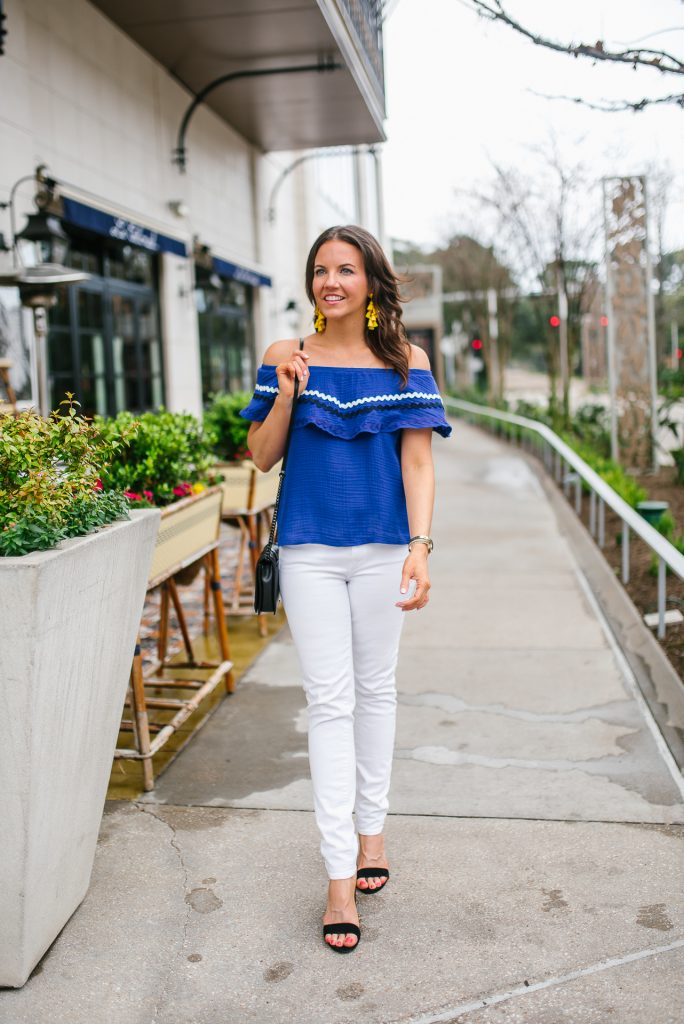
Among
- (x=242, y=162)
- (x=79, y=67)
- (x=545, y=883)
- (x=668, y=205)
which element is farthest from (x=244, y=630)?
(x=668, y=205)

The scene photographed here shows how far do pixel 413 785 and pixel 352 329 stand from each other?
1.79 metres

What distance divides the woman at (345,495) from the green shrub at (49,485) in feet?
1.53

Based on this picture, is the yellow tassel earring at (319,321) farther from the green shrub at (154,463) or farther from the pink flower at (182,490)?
the pink flower at (182,490)

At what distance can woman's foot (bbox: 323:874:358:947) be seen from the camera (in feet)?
8.82

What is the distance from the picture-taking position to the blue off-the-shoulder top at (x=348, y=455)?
2.78m

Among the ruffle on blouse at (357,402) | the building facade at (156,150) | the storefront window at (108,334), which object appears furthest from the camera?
the storefront window at (108,334)

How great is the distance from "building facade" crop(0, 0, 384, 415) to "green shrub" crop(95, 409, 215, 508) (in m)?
2.34

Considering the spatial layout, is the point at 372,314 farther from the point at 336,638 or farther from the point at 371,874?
the point at 371,874

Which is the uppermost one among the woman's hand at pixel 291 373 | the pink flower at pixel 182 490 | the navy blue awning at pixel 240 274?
the navy blue awning at pixel 240 274

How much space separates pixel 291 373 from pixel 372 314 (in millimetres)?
302

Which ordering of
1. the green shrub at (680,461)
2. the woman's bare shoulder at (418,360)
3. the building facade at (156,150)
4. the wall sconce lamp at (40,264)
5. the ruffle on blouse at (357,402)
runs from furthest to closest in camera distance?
the green shrub at (680,461) < the building facade at (156,150) < the wall sconce lamp at (40,264) < the woman's bare shoulder at (418,360) < the ruffle on blouse at (357,402)

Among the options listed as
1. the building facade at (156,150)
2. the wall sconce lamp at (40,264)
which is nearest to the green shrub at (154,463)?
the wall sconce lamp at (40,264)

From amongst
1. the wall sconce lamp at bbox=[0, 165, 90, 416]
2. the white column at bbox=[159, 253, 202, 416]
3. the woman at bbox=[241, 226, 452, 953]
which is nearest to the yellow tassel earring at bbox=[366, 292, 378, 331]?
the woman at bbox=[241, 226, 452, 953]

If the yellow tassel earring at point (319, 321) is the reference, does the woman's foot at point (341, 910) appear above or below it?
below
